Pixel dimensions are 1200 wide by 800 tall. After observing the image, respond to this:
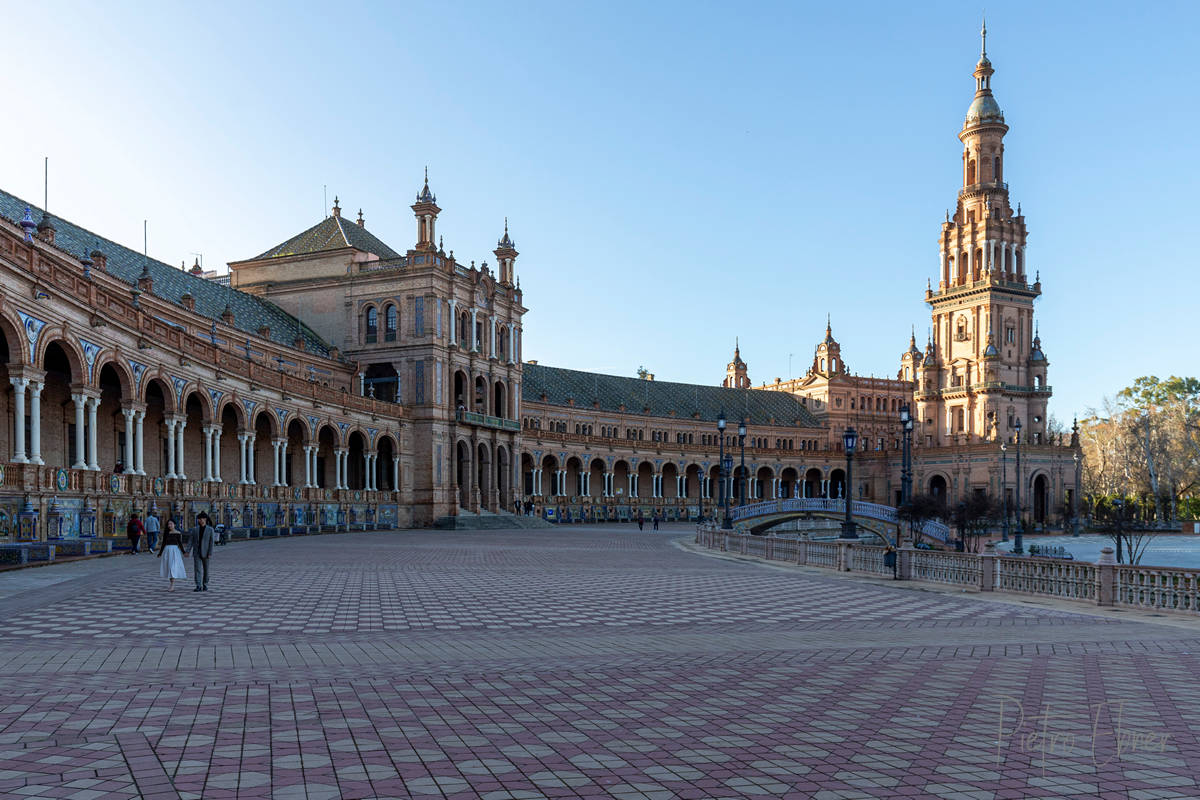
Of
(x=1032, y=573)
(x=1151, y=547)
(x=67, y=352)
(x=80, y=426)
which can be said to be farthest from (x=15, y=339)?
(x=1151, y=547)

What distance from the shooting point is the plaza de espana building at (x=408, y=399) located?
31.7 metres

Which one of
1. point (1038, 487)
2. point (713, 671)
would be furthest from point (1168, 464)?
point (713, 671)

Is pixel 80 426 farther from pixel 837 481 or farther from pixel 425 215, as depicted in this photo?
pixel 837 481

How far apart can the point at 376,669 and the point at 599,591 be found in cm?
1009

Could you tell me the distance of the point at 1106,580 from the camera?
18.3 meters

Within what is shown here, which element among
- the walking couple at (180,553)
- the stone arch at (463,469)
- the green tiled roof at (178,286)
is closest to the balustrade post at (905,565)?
the walking couple at (180,553)

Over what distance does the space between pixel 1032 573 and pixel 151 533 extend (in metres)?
24.7

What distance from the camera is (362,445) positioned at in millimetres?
62844

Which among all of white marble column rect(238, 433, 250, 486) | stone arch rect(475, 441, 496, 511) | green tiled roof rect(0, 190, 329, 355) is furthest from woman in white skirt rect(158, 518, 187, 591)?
stone arch rect(475, 441, 496, 511)

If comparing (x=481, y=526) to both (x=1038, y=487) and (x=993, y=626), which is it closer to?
(x=993, y=626)

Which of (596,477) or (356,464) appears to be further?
(596,477)

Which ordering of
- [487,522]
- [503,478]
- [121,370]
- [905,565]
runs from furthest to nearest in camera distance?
[503,478] → [487,522] → [121,370] → [905,565]

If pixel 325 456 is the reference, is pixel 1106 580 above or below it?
below

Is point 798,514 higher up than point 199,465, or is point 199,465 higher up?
point 199,465
